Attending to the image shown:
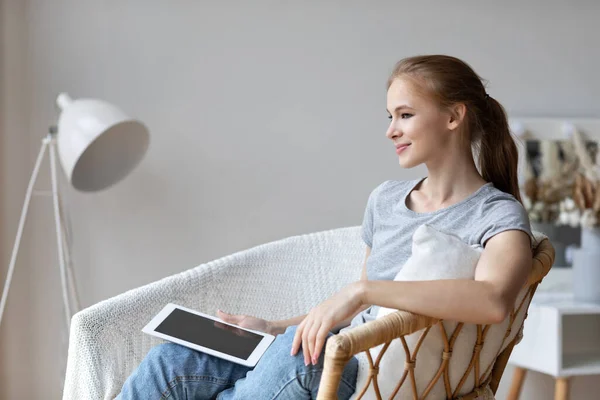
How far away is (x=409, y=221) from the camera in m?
1.55

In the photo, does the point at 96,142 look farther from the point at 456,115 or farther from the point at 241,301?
the point at 456,115

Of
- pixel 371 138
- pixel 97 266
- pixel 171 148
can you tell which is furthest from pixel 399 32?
pixel 97 266

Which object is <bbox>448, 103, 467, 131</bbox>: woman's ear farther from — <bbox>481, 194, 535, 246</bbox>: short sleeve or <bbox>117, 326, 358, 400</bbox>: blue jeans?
<bbox>117, 326, 358, 400</bbox>: blue jeans

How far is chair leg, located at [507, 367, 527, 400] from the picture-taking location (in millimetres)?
2615

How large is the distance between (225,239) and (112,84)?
2.06 feet

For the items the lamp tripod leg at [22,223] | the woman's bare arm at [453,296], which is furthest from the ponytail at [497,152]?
the lamp tripod leg at [22,223]

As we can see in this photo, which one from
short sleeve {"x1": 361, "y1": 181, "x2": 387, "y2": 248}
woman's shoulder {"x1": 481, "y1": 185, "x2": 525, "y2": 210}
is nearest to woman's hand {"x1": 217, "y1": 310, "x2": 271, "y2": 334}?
short sleeve {"x1": 361, "y1": 181, "x2": 387, "y2": 248}

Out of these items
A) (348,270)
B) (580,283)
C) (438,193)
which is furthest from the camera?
(580,283)

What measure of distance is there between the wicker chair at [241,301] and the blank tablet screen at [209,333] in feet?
0.49

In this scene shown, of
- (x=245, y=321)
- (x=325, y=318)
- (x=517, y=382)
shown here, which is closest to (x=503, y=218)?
(x=325, y=318)

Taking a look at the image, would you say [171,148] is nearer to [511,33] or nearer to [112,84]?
[112,84]

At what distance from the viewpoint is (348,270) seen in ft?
6.40

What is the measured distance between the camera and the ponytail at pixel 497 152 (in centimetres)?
152

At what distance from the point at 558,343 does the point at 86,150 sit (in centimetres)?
152
